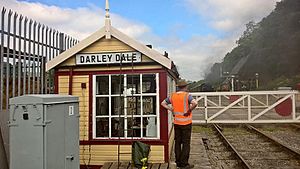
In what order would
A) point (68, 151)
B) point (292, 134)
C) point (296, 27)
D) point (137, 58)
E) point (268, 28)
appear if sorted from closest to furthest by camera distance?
point (68, 151) → point (137, 58) → point (292, 134) → point (296, 27) → point (268, 28)

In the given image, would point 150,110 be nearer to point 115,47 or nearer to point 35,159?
point 115,47

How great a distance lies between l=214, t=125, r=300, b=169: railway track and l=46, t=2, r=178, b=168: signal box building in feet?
9.61

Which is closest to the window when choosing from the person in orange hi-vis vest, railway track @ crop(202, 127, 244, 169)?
the person in orange hi-vis vest

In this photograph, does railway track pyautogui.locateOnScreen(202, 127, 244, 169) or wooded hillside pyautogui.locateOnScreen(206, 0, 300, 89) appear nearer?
railway track pyautogui.locateOnScreen(202, 127, 244, 169)

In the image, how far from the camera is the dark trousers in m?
6.81

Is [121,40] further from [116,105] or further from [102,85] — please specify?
[116,105]

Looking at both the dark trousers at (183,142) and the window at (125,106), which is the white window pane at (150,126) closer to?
the window at (125,106)

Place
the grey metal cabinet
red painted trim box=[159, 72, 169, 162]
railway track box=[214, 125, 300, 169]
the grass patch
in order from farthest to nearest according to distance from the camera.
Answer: the grass patch → railway track box=[214, 125, 300, 169] → red painted trim box=[159, 72, 169, 162] → the grey metal cabinet

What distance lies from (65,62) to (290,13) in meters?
60.5

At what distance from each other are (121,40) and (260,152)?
6.17 m

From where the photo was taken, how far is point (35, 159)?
4512 mm

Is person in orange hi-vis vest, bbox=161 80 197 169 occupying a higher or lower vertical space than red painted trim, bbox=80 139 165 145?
higher

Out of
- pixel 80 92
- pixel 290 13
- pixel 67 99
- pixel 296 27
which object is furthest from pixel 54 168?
pixel 290 13

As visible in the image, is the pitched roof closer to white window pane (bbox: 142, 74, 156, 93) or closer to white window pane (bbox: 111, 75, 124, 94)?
white window pane (bbox: 142, 74, 156, 93)
